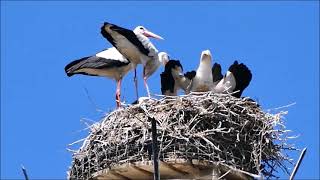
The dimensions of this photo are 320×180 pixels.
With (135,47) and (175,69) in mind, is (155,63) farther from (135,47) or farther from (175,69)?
(175,69)

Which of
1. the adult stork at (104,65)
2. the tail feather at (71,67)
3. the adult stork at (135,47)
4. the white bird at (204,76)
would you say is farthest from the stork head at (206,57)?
the tail feather at (71,67)

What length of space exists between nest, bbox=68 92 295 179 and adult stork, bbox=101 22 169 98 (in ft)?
7.41

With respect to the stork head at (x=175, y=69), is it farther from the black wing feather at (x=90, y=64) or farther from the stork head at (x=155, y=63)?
the black wing feather at (x=90, y=64)

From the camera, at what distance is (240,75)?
12.9 metres

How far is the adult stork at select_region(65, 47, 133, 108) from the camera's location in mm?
14570

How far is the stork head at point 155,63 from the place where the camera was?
14.4 meters

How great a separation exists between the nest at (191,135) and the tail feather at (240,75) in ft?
3.88

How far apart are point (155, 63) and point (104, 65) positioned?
0.80 m

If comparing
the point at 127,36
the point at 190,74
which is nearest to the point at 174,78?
the point at 190,74

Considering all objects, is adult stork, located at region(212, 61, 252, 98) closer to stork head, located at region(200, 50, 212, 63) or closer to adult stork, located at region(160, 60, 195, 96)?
stork head, located at region(200, 50, 212, 63)

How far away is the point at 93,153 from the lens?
36.6 ft

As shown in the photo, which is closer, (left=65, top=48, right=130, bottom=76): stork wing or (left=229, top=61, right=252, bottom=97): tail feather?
(left=229, top=61, right=252, bottom=97): tail feather

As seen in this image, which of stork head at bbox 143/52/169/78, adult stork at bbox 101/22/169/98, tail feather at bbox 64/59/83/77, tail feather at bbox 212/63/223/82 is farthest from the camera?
tail feather at bbox 64/59/83/77

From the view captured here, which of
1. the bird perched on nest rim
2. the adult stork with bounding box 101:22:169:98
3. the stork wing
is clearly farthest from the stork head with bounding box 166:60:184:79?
the stork wing
